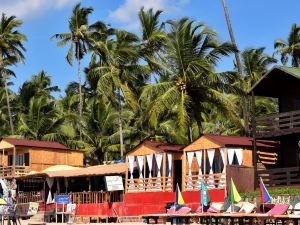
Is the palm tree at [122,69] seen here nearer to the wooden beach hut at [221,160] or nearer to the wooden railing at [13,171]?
the wooden railing at [13,171]

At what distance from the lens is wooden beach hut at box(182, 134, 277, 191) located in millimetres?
28141

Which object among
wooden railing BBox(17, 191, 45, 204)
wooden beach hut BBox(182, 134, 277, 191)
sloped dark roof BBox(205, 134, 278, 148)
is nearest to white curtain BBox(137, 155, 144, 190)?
wooden beach hut BBox(182, 134, 277, 191)

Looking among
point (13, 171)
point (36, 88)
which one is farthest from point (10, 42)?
point (13, 171)

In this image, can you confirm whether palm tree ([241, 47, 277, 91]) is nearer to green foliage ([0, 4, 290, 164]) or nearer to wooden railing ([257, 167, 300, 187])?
Answer: green foliage ([0, 4, 290, 164])

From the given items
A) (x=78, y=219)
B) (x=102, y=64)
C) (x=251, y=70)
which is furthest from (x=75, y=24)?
(x=78, y=219)

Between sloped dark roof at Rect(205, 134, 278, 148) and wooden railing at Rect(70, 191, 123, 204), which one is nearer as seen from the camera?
sloped dark roof at Rect(205, 134, 278, 148)

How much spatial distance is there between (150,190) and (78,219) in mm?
4569

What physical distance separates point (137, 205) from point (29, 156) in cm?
1353

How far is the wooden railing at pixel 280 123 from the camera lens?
91.2ft

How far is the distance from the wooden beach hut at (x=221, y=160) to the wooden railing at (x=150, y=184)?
1.37 meters

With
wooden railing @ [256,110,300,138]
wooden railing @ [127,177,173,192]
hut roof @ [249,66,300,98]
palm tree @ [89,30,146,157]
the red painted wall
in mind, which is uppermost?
palm tree @ [89,30,146,157]

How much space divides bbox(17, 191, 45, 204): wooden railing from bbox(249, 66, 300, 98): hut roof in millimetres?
15957

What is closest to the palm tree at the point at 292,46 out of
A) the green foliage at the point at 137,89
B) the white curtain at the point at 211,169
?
the green foliage at the point at 137,89

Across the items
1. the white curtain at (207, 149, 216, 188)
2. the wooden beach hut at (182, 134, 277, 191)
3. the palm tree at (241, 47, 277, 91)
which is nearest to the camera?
the wooden beach hut at (182, 134, 277, 191)
